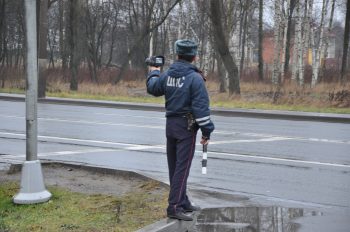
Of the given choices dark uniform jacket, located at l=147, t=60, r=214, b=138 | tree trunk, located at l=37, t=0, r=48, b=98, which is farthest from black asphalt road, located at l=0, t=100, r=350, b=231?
tree trunk, located at l=37, t=0, r=48, b=98

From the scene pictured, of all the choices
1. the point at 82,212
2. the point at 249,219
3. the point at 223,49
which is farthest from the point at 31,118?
the point at 223,49

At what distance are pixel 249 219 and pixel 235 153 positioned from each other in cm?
493

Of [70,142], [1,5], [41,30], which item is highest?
[1,5]

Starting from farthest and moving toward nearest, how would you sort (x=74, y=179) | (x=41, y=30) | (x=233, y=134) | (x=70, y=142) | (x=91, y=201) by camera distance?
1. (x=41, y=30)
2. (x=233, y=134)
3. (x=70, y=142)
4. (x=74, y=179)
5. (x=91, y=201)

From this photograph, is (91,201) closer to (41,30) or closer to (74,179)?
(74,179)

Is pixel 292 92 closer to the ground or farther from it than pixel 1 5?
closer to the ground

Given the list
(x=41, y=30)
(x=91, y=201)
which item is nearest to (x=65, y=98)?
(x=41, y=30)

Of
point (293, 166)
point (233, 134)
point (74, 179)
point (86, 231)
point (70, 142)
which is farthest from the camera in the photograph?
point (233, 134)

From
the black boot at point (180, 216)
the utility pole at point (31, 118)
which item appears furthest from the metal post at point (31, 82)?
the black boot at point (180, 216)

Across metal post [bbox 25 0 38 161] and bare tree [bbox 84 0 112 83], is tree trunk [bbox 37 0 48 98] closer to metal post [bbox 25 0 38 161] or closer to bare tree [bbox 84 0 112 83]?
metal post [bbox 25 0 38 161]

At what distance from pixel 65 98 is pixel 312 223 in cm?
2117

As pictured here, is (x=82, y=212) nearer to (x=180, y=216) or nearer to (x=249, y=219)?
(x=180, y=216)

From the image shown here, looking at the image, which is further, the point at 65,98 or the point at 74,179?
the point at 65,98

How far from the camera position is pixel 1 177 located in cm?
838
